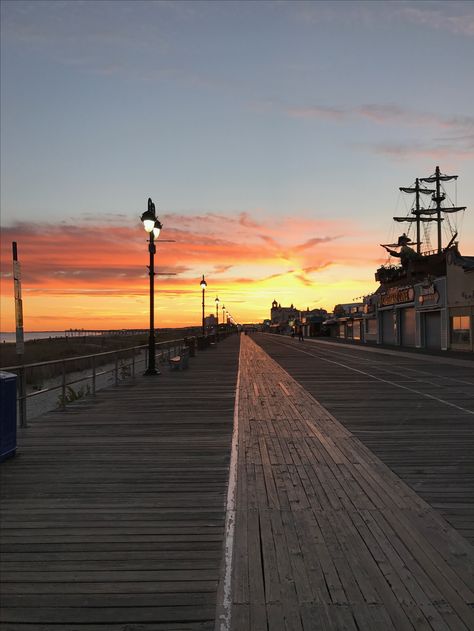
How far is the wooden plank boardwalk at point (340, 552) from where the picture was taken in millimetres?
3291

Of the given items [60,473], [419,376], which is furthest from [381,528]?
[419,376]

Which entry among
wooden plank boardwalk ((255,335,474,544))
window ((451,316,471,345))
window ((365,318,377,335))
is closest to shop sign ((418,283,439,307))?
window ((451,316,471,345))

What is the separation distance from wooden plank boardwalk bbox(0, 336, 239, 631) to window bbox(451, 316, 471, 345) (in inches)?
1159

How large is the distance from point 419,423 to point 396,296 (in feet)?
137

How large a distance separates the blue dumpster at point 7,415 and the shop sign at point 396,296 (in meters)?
42.4

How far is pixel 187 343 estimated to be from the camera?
33.4 m

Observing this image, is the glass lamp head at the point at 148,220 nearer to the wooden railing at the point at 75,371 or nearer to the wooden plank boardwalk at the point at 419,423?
the wooden railing at the point at 75,371

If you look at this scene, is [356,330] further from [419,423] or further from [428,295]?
[419,423]

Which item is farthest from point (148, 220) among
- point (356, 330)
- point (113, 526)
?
point (356, 330)

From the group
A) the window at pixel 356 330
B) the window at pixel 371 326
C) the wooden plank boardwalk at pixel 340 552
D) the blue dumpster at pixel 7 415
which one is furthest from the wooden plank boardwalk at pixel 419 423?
the window at pixel 356 330

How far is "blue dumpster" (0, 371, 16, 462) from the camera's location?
260 inches

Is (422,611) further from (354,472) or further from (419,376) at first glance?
(419,376)

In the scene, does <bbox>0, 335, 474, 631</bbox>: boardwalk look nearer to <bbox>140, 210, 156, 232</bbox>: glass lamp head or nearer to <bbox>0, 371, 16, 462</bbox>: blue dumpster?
<bbox>0, 371, 16, 462</bbox>: blue dumpster

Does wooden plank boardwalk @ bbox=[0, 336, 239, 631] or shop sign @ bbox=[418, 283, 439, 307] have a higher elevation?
shop sign @ bbox=[418, 283, 439, 307]
